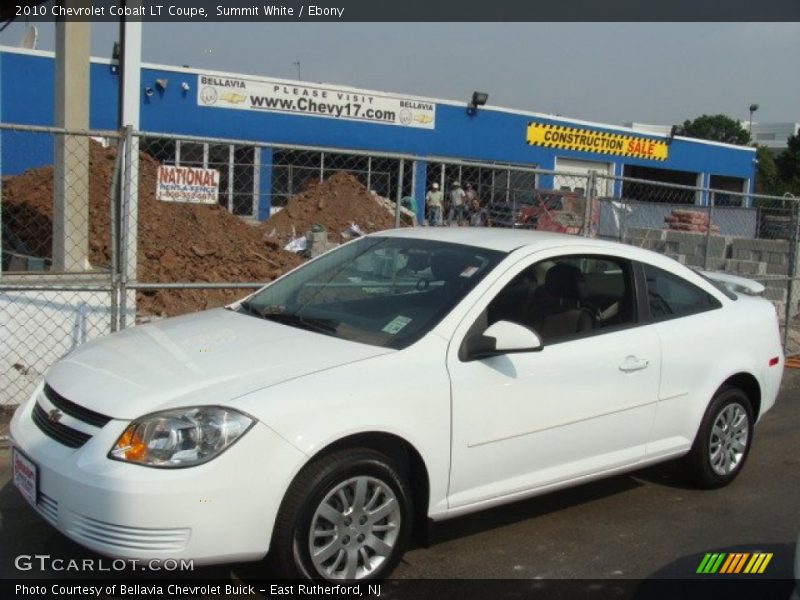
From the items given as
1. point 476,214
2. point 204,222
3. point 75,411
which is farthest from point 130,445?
point 204,222

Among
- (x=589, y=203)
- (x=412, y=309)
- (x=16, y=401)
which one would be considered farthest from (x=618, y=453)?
(x=16, y=401)

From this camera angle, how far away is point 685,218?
58.5 ft

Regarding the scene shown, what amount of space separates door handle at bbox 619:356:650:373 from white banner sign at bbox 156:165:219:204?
10.5 ft

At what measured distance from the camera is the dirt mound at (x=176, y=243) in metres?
10.8

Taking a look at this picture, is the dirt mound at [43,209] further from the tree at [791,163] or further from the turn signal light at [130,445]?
the tree at [791,163]

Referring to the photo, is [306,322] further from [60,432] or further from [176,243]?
[176,243]

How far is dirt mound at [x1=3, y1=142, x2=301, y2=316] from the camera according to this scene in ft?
35.3

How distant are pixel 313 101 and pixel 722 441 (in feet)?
78.6

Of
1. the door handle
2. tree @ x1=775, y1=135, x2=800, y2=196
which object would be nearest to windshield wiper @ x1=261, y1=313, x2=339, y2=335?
the door handle

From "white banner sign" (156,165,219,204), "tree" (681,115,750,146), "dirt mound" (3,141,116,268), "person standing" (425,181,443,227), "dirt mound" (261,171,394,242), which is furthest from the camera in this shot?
"tree" (681,115,750,146)

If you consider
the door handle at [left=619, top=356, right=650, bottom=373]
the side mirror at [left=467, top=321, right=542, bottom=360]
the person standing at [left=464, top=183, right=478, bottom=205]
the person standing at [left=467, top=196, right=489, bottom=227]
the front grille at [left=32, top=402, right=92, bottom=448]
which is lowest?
the front grille at [left=32, top=402, right=92, bottom=448]

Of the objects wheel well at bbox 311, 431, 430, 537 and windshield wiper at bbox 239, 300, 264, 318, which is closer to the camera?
wheel well at bbox 311, 431, 430, 537

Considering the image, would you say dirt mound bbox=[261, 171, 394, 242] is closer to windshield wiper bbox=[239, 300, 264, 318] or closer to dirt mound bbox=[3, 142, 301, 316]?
dirt mound bbox=[3, 142, 301, 316]

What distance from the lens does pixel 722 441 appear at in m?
5.57
